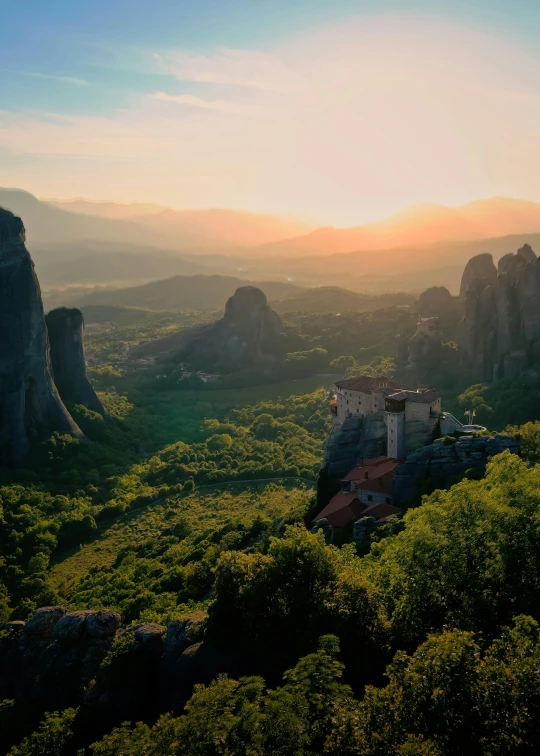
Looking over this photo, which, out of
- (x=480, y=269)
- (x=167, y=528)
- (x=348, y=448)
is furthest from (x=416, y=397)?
(x=480, y=269)

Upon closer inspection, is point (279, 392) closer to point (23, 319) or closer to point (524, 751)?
point (23, 319)

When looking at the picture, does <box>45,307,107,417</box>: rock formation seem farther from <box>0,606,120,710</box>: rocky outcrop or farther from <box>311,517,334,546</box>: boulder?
<box>0,606,120,710</box>: rocky outcrop

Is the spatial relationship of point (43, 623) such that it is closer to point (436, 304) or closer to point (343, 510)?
point (343, 510)

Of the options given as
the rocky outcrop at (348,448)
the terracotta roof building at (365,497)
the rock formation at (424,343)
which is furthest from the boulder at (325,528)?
the rock formation at (424,343)

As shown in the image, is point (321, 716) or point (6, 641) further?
point (6, 641)

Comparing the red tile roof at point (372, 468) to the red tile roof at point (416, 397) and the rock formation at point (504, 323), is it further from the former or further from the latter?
the rock formation at point (504, 323)

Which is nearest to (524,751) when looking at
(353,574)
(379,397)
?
(353,574)

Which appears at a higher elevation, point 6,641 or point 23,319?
point 23,319
